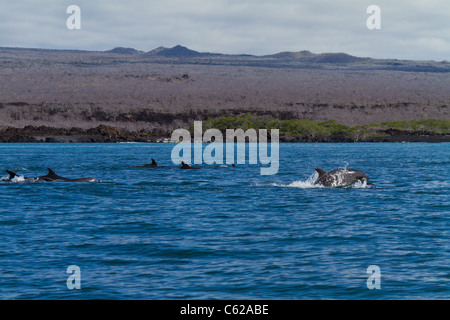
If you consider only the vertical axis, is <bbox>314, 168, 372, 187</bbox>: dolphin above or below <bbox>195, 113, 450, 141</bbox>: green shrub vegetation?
above

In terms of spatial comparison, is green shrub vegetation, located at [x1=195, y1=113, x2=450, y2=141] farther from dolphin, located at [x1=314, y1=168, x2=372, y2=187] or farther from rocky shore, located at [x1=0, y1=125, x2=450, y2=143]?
dolphin, located at [x1=314, y1=168, x2=372, y2=187]

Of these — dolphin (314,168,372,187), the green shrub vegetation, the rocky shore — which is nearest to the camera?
dolphin (314,168,372,187)

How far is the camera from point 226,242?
19.2 metres

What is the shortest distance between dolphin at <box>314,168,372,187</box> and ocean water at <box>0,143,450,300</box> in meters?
0.43

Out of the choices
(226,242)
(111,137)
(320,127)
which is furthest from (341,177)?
(320,127)

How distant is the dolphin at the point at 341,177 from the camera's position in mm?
32491

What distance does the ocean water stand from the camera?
14534mm

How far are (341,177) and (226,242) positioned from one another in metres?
14.6

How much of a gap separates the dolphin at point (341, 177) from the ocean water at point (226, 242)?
0.43 m

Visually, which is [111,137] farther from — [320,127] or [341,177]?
[341,177]

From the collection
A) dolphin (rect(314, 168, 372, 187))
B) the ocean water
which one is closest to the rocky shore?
the ocean water

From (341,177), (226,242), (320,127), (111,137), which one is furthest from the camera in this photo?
(320,127)

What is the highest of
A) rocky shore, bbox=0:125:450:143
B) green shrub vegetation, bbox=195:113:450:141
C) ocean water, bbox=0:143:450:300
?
ocean water, bbox=0:143:450:300

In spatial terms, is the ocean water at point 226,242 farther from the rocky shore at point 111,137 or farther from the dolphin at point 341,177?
the rocky shore at point 111,137
